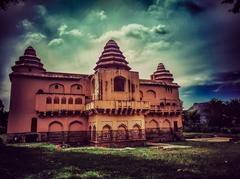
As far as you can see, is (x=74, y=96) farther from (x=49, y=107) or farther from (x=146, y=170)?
(x=146, y=170)

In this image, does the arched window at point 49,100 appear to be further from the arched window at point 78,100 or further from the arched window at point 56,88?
the arched window at point 78,100

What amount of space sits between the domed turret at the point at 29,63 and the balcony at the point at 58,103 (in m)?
6.45

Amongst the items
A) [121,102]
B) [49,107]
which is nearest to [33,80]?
[49,107]

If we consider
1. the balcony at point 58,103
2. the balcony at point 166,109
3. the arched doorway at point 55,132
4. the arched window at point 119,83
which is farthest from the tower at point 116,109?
the balcony at point 166,109

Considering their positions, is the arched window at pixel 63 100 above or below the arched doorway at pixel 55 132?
above

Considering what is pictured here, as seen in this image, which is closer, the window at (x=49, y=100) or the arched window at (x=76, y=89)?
the window at (x=49, y=100)

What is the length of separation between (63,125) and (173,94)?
67.4 ft

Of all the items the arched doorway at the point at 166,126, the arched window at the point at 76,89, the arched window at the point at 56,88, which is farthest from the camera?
→ the arched doorway at the point at 166,126

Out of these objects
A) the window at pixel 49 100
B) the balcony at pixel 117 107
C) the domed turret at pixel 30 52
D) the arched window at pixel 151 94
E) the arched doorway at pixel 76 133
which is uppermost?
the domed turret at pixel 30 52

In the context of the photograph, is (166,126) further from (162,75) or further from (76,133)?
(76,133)

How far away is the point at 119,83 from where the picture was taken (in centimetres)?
2797

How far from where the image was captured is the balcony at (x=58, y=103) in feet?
87.1

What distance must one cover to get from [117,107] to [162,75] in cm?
1725

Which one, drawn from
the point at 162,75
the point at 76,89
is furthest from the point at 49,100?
the point at 162,75
